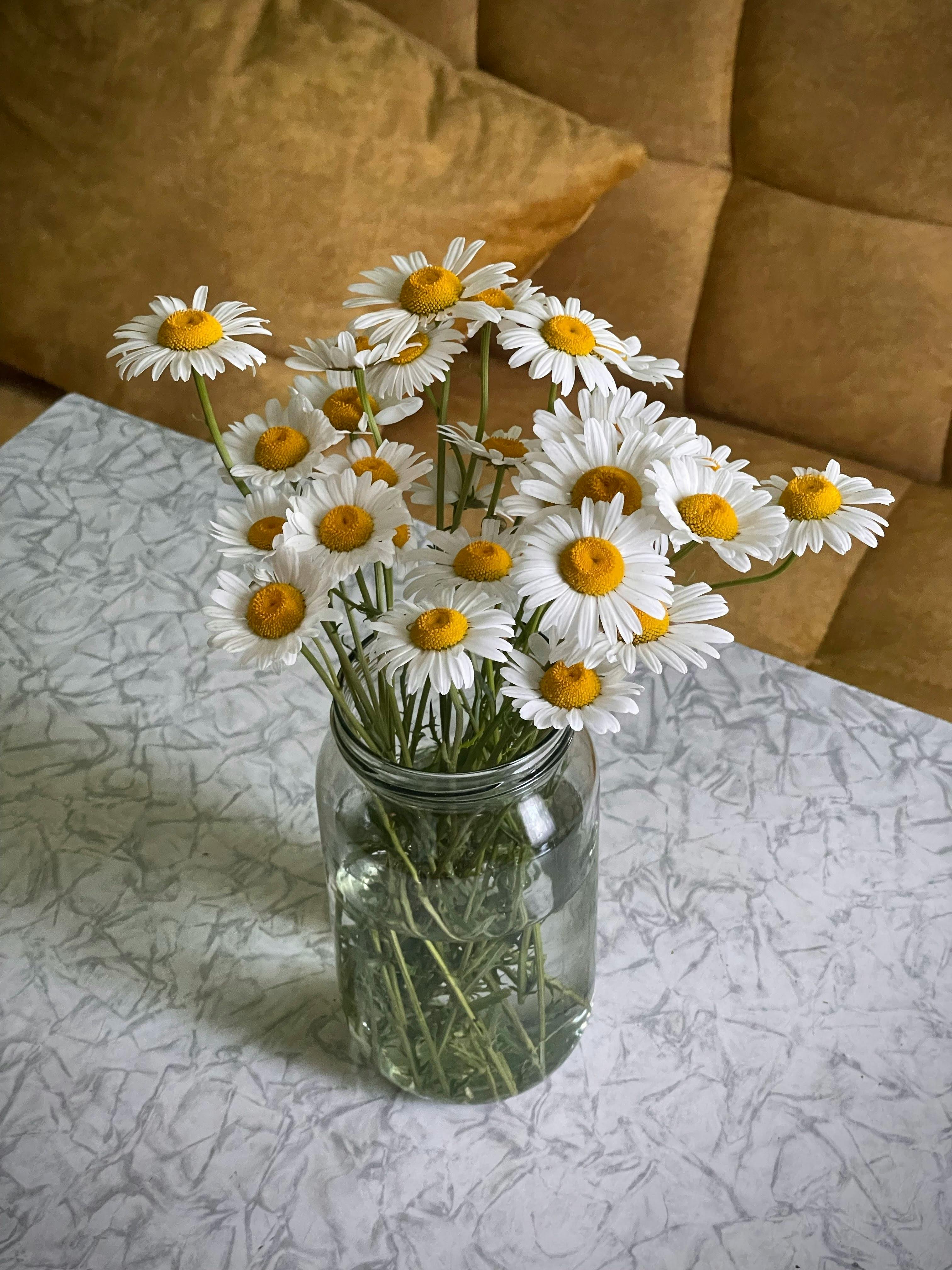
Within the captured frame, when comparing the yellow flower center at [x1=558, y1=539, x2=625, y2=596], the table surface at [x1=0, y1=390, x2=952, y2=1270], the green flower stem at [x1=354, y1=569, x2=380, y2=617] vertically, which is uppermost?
the yellow flower center at [x1=558, y1=539, x2=625, y2=596]

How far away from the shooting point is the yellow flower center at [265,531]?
486 millimetres

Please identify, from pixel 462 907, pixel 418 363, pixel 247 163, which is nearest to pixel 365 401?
pixel 418 363

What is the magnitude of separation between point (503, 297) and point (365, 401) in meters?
0.08

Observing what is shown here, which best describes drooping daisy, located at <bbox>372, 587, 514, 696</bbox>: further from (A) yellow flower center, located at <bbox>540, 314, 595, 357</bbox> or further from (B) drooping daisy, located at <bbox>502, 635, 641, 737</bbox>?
(A) yellow flower center, located at <bbox>540, 314, 595, 357</bbox>

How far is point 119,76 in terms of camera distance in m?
1.24

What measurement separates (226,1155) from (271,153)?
0.98 m

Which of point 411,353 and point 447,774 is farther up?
point 411,353

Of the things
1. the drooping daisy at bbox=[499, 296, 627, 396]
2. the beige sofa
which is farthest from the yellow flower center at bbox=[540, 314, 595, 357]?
the beige sofa

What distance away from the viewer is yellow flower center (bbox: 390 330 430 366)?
19.2 inches

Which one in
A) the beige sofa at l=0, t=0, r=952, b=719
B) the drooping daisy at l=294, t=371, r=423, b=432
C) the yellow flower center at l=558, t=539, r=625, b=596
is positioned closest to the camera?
the yellow flower center at l=558, t=539, r=625, b=596

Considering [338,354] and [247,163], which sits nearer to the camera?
[338,354]

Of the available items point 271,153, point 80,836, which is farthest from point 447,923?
point 271,153

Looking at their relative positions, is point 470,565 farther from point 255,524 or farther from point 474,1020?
point 474,1020

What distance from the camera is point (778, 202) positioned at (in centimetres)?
126
